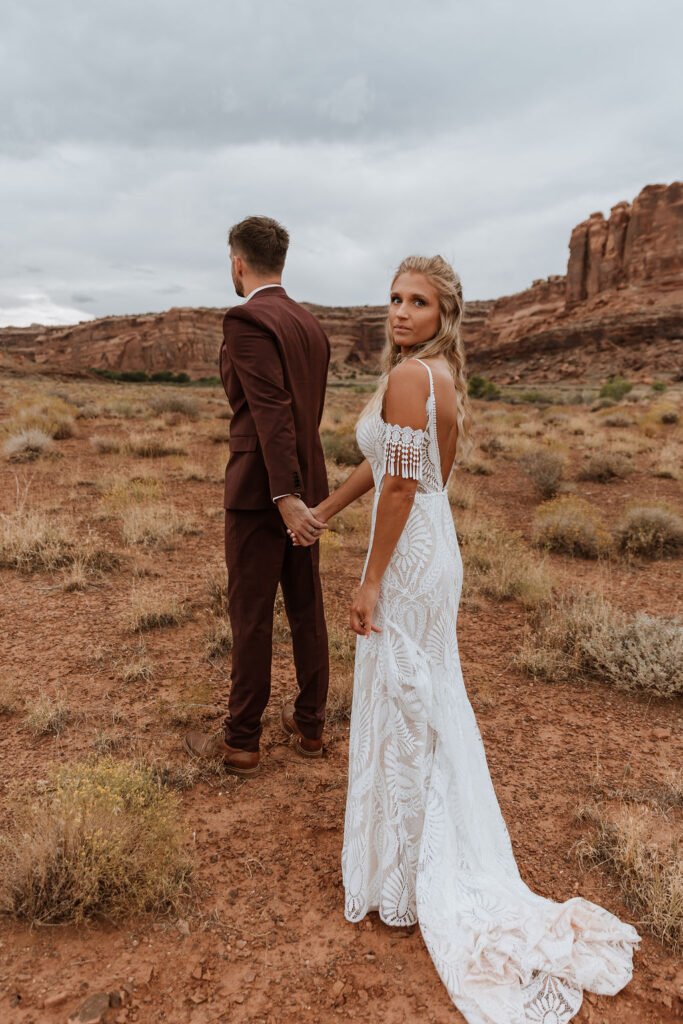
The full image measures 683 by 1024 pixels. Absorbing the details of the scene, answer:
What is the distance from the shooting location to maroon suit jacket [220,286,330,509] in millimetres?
2400

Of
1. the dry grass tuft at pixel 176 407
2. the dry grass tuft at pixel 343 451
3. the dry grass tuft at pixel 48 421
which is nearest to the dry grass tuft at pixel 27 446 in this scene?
the dry grass tuft at pixel 48 421

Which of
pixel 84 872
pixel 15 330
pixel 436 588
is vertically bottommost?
pixel 84 872

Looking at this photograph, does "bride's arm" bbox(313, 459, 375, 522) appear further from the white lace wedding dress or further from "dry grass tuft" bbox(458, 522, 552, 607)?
"dry grass tuft" bbox(458, 522, 552, 607)

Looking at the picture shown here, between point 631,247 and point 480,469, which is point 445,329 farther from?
point 631,247

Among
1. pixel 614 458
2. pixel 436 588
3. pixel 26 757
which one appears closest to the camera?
pixel 436 588

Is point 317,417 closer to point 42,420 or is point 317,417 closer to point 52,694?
point 52,694

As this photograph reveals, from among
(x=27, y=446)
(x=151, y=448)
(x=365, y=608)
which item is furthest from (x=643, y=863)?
(x=27, y=446)

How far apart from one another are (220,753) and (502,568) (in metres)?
3.30

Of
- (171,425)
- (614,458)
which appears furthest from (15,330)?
(614,458)

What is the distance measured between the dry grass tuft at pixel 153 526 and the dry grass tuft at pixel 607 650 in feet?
11.9

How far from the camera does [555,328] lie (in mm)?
56781

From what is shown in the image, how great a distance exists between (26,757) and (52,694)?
0.59 meters

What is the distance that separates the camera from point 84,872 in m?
2.06

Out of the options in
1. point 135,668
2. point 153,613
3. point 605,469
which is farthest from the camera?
point 605,469
